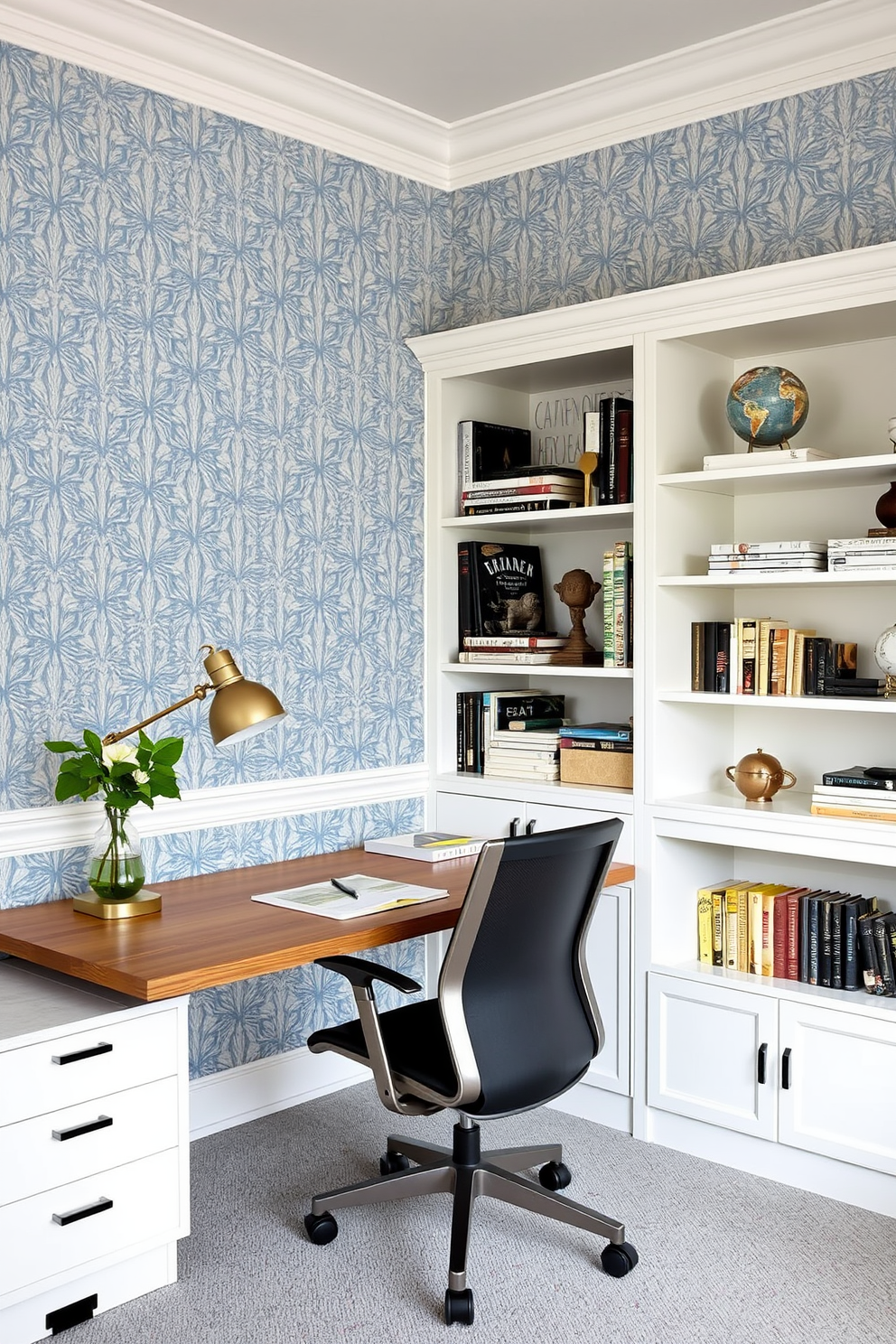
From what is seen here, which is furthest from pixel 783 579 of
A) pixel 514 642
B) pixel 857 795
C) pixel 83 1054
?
pixel 83 1054

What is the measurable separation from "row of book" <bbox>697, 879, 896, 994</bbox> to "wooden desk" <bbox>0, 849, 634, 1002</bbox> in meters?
0.31

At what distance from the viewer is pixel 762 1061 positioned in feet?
9.39

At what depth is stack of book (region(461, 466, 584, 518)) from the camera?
3.38 m

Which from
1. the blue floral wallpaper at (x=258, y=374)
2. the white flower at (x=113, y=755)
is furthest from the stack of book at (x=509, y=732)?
the white flower at (x=113, y=755)

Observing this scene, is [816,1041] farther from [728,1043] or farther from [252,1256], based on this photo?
[252,1256]

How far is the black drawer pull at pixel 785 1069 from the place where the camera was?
9.26 ft

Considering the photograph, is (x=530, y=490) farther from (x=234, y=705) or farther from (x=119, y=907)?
(x=119, y=907)

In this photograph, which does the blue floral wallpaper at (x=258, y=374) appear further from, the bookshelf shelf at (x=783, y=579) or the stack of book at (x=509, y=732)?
the bookshelf shelf at (x=783, y=579)

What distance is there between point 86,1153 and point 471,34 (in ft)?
8.97

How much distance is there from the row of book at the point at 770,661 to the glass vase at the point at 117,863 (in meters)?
1.48

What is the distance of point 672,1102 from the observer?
3041mm

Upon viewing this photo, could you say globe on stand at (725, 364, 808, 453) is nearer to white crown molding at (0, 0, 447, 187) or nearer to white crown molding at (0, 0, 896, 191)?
white crown molding at (0, 0, 896, 191)

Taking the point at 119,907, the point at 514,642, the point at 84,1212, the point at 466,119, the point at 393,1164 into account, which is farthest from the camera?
the point at 466,119

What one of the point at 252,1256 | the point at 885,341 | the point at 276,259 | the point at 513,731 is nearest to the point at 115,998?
the point at 252,1256
